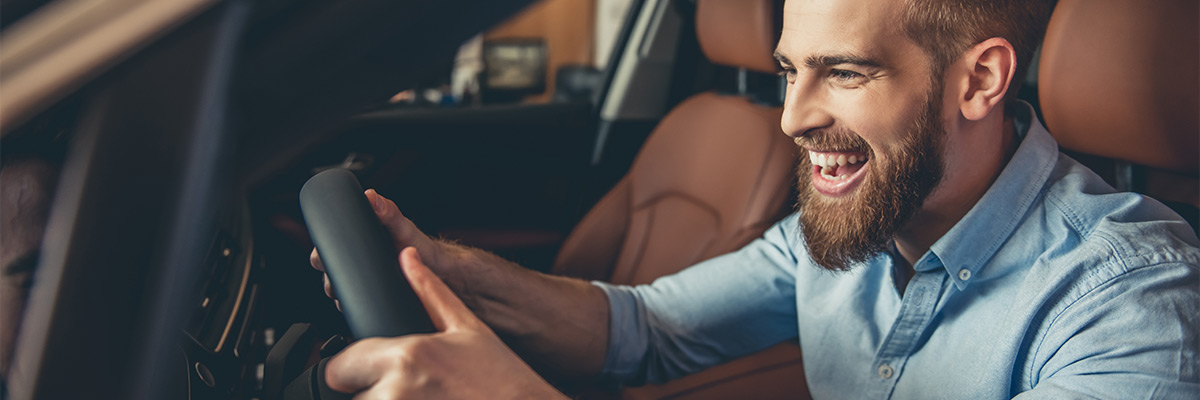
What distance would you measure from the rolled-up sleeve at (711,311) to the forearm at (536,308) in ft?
0.21

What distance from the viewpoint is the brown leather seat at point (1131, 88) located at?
79 cm

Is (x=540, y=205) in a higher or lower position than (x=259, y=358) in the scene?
lower

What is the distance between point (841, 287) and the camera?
1.05m

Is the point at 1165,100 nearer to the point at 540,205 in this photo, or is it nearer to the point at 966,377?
the point at 966,377

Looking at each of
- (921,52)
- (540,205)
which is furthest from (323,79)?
(540,205)

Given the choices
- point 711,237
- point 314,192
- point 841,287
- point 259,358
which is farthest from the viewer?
point 711,237

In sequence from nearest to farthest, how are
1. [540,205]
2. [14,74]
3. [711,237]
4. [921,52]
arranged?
[14,74], [921,52], [711,237], [540,205]

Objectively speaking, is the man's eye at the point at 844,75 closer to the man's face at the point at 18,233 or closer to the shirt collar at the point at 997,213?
the shirt collar at the point at 997,213

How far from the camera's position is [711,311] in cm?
112

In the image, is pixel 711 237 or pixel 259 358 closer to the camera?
pixel 259 358

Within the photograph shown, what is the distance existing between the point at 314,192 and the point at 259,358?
0.75 feet

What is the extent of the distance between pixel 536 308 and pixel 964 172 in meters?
0.49

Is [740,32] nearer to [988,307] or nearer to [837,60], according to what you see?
[837,60]

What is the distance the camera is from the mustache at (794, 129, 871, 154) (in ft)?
2.89
